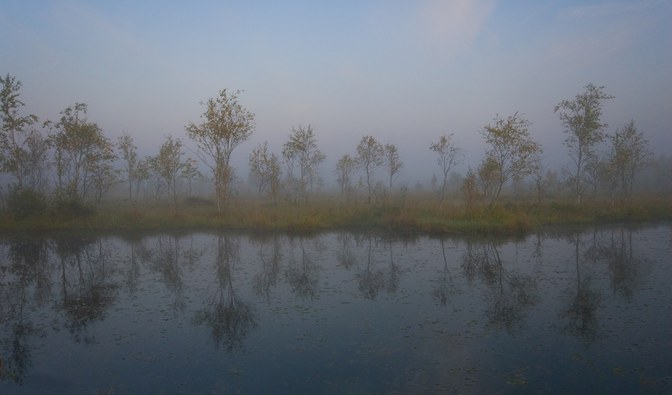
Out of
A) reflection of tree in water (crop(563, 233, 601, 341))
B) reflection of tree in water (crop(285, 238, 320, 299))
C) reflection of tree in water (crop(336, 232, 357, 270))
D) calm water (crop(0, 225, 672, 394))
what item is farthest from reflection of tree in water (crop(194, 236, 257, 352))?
reflection of tree in water (crop(563, 233, 601, 341))

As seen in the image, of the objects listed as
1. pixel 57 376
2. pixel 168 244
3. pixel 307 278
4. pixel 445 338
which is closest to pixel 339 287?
pixel 307 278

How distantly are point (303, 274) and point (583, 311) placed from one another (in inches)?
303

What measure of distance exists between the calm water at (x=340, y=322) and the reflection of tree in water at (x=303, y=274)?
0.07 m

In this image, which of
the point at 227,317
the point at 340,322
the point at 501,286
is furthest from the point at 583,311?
the point at 227,317

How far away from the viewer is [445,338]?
796 cm

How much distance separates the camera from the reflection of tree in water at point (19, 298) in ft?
23.7

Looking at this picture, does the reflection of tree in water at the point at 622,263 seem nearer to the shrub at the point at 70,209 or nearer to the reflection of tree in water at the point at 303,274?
the reflection of tree in water at the point at 303,274

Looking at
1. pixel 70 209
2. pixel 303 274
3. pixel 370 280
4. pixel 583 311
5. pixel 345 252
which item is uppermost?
pixel 70 209

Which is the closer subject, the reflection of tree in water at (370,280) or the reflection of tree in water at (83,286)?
the reflection of tree in water at (83,286)

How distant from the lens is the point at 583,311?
9406 millimetres

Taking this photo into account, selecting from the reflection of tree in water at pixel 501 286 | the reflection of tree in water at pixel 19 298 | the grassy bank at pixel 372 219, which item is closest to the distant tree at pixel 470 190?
the grassy bank at pixel 372 219

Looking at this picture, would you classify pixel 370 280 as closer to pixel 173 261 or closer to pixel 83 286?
pixel 173 261

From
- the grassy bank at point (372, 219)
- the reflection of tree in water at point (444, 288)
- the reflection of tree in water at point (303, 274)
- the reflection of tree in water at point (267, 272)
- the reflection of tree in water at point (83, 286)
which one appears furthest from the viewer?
the grassy bank at point (372, 219)

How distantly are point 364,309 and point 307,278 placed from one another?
135 inches
